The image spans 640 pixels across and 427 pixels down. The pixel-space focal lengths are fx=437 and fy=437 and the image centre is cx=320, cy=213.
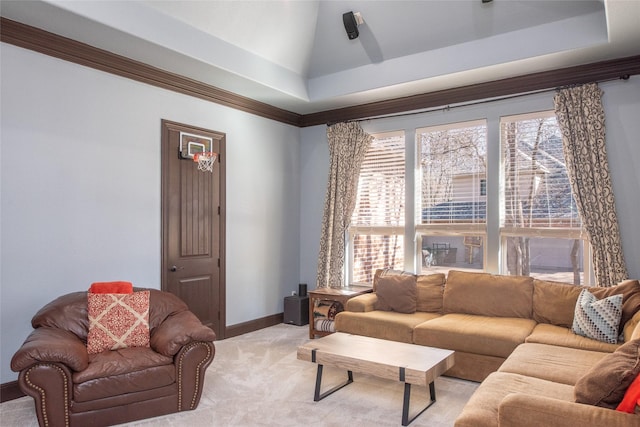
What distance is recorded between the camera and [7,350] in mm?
3473

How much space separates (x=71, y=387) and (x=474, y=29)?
15.1 ft

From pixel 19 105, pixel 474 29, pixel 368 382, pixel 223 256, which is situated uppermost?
pixel 474 29

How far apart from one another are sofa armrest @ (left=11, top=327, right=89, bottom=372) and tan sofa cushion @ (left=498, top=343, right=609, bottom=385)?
281cm

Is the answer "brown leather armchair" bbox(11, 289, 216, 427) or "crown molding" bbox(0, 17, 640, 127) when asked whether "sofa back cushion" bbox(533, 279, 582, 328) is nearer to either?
"crown molding" bbox(0, 17, 640, 127)

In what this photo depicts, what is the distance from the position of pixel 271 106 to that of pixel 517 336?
401 centimetres

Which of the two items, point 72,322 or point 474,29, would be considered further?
point 474,29

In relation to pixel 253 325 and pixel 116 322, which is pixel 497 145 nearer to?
pixel 253 325

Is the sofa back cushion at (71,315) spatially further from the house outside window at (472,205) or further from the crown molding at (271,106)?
the house outside window at (472,205)

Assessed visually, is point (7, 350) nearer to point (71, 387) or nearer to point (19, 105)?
point (71, 387)

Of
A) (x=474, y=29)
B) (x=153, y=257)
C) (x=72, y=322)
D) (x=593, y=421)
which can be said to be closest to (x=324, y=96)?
(x=474, y=29)

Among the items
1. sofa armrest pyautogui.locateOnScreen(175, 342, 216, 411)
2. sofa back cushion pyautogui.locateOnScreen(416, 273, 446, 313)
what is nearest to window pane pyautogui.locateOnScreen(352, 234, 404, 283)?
sofa back cushion pyautogui.locateOnScreen(416, 273, 446, 313)

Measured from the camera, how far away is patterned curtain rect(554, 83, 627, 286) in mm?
4082

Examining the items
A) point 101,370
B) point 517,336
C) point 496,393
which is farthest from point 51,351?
point 517,336

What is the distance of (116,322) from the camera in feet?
11.3
